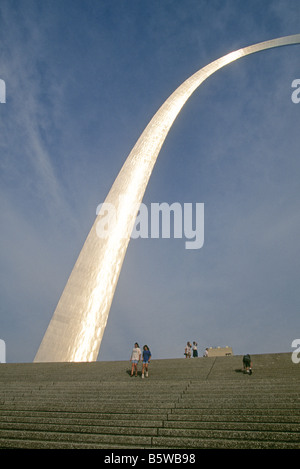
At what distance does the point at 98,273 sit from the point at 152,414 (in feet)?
23.2

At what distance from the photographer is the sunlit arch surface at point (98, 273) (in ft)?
33.0

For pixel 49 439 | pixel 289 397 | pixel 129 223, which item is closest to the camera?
pixel 49 439

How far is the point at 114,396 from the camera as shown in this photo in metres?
5.35

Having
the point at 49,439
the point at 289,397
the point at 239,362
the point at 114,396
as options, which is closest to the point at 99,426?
the point at 49,439

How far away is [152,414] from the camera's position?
4.26 meters

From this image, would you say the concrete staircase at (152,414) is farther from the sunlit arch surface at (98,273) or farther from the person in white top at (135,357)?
the sunlit arch surface at (98,273)

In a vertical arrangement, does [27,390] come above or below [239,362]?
below

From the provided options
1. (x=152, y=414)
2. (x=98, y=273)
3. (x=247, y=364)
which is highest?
(x=98, y=273)

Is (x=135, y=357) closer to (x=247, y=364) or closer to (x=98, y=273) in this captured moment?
(x=247, y=364)

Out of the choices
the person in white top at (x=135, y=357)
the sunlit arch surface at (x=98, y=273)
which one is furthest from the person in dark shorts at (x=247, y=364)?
the sunlit arch surface at (x=98, y=273)

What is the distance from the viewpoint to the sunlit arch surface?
10055 millimetres

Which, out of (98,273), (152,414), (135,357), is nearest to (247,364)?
(135,357)
